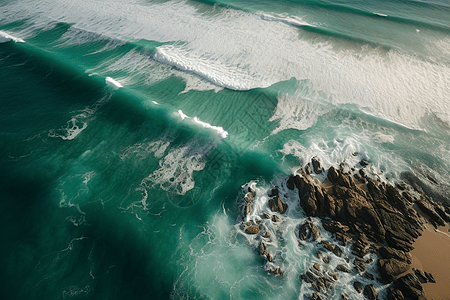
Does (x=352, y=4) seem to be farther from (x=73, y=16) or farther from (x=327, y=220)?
(x=73, y=16)

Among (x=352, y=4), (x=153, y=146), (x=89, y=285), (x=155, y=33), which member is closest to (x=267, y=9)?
(x=352, y=4)

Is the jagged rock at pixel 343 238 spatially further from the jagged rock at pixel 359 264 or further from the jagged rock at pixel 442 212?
the jagged rock at pixel 442 212

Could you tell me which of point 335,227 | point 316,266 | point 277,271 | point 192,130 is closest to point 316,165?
point 335,227

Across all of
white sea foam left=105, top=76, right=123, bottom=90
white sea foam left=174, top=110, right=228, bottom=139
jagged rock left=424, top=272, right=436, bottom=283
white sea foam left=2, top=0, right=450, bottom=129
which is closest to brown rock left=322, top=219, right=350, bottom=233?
jagged rock left=424, top=272, right=436, bottom=283

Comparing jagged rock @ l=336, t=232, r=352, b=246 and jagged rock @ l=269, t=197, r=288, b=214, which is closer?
jagged rock @ l=336, t=232, r=352, b=246

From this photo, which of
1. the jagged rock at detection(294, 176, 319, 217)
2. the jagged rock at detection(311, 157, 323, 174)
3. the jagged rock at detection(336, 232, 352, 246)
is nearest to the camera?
the jagged rock at detection(336, 232, 352, 246)

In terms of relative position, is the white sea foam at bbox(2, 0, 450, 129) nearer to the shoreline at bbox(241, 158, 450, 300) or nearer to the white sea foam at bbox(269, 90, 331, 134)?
the white sea foam at bbox(269, 90, 331, 134)

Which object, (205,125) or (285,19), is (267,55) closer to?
(285,19)

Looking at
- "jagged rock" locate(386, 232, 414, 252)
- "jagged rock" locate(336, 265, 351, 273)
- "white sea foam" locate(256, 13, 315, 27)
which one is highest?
"white sea foam" locate(256, 13, 315, 27)
